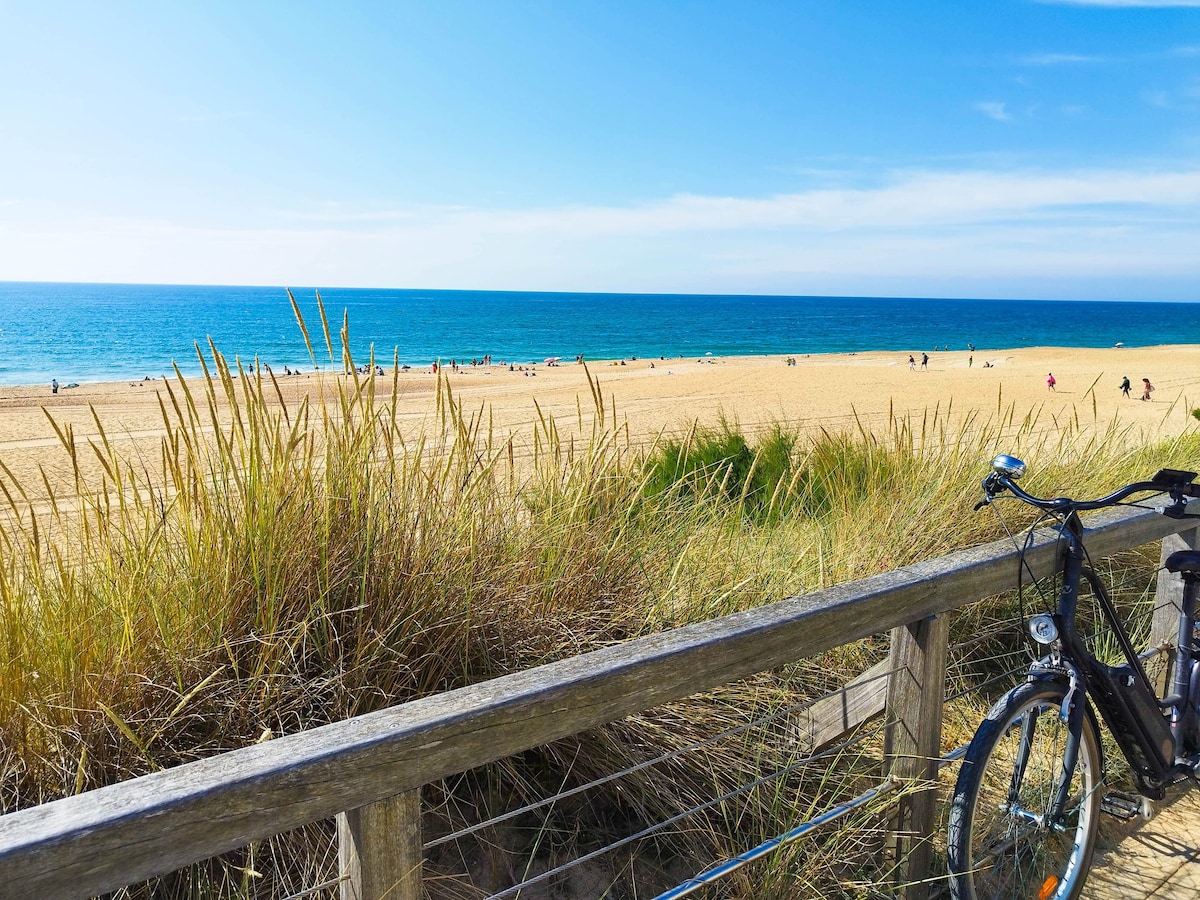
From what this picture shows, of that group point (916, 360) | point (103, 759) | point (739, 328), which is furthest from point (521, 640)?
point (739, 328)

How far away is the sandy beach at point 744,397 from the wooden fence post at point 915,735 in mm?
9643

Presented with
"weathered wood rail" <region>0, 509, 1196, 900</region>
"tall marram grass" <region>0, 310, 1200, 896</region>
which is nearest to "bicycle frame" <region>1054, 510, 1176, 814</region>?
"weathered wood rail" <region>0, 509, 1196, 900</region>

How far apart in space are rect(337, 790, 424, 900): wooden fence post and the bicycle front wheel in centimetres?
145

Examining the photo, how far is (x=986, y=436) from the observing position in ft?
16.7

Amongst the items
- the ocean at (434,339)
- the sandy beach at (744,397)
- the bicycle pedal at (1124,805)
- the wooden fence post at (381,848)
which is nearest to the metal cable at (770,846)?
the wooden fence post at (381,848)

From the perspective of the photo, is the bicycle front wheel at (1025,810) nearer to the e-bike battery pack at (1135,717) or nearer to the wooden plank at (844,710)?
the e-bike battery pack at (1135,717)

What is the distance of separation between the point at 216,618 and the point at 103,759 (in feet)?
1.18

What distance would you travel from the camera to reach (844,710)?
8.23 feet

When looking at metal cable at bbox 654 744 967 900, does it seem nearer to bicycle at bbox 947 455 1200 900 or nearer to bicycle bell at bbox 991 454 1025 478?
bicycle at bbox 947 455 1200 900

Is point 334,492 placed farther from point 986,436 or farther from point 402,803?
point 986,436

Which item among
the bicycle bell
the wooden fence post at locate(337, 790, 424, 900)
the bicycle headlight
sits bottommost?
the wooden fence post at locate(337, 790, 424, 900)

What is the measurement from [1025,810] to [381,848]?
1904 millimetres

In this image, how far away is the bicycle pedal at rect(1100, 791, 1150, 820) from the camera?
289cm

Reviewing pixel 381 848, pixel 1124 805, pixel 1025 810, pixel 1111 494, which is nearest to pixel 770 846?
pixel 1025 810
